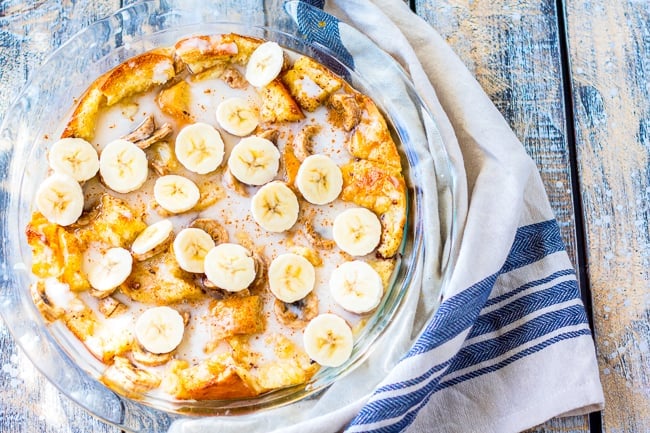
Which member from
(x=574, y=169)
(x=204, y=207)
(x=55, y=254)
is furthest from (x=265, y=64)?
(x=574, y=169)

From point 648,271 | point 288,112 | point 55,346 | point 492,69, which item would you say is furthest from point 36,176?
point 648,271

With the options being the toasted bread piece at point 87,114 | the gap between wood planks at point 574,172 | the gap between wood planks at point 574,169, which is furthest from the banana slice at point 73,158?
the gap between wood planks at point 574,172

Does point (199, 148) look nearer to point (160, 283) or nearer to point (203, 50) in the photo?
point (203, 50)

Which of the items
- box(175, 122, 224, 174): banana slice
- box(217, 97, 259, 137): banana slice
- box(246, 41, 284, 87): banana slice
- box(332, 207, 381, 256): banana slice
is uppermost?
box(246, 41, 284, 87): banana slice

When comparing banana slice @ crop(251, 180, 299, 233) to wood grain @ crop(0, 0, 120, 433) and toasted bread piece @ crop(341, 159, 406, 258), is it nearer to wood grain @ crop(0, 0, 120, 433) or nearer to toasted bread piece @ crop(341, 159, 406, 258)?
toasted bread piece @ crop(341, 159, 406, 258)

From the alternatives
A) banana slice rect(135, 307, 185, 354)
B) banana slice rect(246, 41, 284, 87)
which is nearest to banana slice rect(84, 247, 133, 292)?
banana slice rect(135, 307, 185, 354)

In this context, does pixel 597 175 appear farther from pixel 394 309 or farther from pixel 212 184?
pixel 212 184
